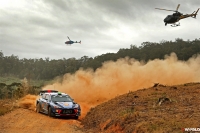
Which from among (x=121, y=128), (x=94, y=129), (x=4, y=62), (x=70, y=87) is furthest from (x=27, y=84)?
(x=4, y=62)

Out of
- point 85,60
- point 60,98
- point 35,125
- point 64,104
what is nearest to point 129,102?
point 64,104

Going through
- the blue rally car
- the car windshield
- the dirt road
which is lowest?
the dirt road

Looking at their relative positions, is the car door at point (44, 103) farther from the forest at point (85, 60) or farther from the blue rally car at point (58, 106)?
the forest at point (85, 60)

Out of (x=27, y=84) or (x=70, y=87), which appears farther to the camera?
(x=70, y=87)

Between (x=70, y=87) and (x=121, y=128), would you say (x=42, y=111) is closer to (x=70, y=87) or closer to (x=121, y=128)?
(x=121, y=128)

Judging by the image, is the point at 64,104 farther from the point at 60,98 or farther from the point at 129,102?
the point at 129,102

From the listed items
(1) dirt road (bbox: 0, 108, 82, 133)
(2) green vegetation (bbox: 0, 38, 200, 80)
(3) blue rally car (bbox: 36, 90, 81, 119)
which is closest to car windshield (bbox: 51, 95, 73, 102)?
(3) blue rally car (bbox: 36, 90, 81, 119)

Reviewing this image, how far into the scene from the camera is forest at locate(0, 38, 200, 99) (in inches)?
2685

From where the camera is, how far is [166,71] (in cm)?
3934

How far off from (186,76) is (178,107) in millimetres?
24427

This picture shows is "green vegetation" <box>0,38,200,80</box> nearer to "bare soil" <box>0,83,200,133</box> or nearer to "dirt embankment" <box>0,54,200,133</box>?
"dirt embankment" <box>0,54,200,133</box>

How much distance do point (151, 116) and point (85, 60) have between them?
4045 inches

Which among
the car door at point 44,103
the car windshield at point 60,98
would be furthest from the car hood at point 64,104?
the car door at point 44,103

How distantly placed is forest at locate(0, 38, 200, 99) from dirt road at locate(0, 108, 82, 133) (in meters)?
19.0
